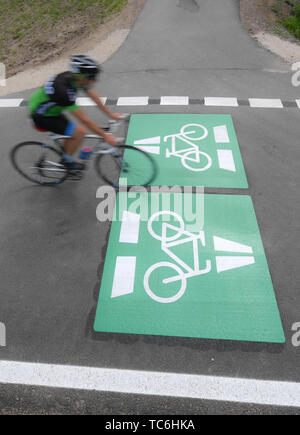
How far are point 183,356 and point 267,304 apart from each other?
125cm

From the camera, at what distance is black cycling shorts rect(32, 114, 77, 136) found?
4.48 m

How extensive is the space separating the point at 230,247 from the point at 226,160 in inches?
82.2

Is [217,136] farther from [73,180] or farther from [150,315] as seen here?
[150,315]

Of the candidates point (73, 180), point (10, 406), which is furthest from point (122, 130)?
point (10, 406)

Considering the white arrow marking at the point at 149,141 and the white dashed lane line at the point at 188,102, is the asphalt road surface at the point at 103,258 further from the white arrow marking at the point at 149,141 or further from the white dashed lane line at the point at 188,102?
the white arrow marking at the point at 149,141

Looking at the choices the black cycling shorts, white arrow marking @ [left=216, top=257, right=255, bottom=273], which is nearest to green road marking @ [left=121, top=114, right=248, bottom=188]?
the black cycling shorts

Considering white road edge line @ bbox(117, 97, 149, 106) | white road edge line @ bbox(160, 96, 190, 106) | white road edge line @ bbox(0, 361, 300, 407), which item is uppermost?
white road edge line @ bbox(160, 96, 190, 106)

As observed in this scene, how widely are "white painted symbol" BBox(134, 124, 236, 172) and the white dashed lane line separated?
3.42 feet

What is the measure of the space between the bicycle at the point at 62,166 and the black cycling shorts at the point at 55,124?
Result: 47cm

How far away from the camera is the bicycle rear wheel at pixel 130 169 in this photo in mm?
5230

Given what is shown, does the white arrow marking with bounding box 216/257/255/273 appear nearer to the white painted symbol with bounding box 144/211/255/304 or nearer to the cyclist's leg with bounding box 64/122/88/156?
the white painted symbol with bounding box 144/211/255/304

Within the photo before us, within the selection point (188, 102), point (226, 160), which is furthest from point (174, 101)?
point (226, 160)

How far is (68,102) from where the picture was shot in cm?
412

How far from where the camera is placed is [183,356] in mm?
3484
